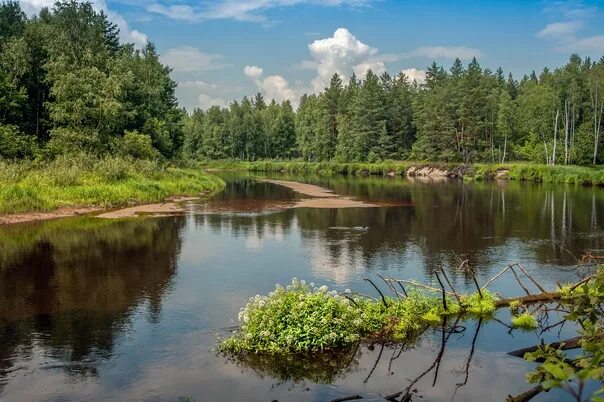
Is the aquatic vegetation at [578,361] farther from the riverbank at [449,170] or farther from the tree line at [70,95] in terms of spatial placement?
the riverbank at [449,170]

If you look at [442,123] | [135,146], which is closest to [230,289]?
[135,146]

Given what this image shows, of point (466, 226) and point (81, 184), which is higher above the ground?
point (81, 184)

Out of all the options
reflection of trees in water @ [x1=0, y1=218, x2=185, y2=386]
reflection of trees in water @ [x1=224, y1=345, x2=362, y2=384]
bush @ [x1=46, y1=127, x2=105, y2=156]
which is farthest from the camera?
bush @ [x1=46, y1=127, x2=105, y2=156]

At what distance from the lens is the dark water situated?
40.5 feet

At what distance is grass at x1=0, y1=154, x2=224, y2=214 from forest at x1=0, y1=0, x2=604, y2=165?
252 inches

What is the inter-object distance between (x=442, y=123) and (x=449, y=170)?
9981mm

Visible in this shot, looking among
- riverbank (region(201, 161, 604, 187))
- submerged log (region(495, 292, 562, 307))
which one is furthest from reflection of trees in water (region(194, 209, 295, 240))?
riverbank (region(201, 161, 604, 187))

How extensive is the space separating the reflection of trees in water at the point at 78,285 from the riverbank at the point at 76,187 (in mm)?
4215

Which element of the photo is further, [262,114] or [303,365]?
[262,114]

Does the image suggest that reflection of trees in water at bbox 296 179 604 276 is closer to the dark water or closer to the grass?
the dark water

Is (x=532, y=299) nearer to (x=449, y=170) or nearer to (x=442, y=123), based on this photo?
(x=449, y=170)

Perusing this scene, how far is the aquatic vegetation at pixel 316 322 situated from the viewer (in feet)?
46.0

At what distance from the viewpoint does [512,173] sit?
8488 centimetres

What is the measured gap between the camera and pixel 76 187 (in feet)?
141
